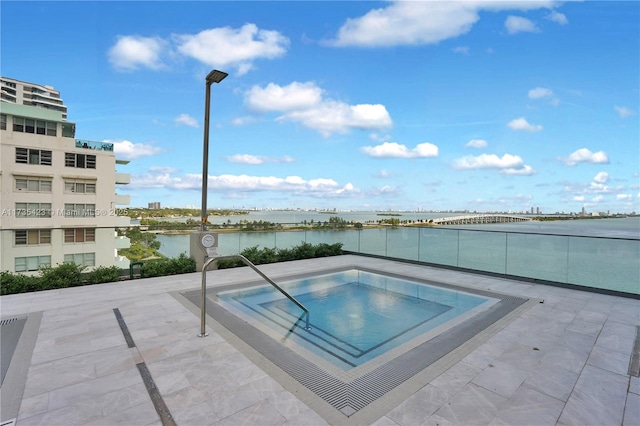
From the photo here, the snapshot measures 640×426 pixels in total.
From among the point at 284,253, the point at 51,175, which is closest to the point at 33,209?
Result: the point at 51,175

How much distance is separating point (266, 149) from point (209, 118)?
10.6 metres

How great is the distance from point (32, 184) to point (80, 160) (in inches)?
167

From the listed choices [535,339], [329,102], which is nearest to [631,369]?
[535,339]

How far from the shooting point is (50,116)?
26.9 meters

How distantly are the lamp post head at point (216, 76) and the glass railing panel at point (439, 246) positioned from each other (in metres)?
6.83

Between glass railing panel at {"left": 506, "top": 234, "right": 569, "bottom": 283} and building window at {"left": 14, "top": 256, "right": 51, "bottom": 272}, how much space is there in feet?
33.0

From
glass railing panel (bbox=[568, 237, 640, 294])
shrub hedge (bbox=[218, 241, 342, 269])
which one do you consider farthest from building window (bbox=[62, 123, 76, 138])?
glass railing panel (bbox=[568, 237, 640, 294])

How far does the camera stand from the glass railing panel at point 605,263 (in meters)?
6.04

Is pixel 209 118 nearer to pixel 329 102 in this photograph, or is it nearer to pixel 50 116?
pixel 329 102

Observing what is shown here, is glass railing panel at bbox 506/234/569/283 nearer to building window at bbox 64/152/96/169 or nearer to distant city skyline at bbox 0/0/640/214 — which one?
distant city skyline at bbox 0/0/640/214

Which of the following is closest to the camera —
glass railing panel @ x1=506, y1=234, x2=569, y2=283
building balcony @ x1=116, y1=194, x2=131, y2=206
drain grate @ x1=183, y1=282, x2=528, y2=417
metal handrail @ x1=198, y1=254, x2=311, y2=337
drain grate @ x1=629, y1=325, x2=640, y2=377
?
drain grate @ x1=183, y1=282, x2=528, y2=417

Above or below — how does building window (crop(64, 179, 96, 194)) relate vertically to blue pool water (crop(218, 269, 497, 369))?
above

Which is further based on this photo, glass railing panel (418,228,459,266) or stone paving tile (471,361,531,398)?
glass railing panel (418,228,459,266)

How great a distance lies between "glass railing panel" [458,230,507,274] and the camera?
7.72 meters
